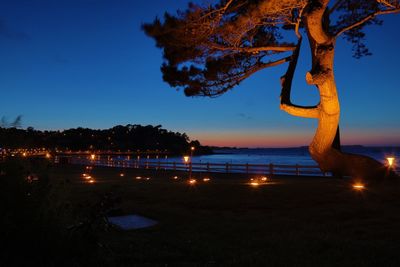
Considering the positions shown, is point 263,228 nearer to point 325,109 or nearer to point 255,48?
point 325,109

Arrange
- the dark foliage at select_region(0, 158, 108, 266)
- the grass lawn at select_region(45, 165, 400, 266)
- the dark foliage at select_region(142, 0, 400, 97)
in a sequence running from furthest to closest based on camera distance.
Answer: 1. the dark foliage at select_region(142, 0, 400, 97)
2. the grass lawn at select_region(45, 165, 400, 266)
3. the dark foliage at select_region(0, 158, 108, 266)

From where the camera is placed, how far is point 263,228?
26.1 feet

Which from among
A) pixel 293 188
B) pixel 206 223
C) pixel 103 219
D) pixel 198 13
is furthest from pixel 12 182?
pixel 293 188

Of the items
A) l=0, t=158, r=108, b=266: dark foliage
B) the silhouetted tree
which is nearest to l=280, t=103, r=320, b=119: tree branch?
the silhouetted tree

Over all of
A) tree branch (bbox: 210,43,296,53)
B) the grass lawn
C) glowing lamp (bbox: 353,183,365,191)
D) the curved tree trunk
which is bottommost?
the grass lawn

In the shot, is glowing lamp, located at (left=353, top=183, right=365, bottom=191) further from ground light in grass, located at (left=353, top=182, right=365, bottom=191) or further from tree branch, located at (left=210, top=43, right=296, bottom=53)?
tree branch, located at (left=210, top=43, right=296, bottom=53)

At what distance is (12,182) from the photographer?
164 inches

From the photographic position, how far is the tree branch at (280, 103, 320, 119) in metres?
12.6

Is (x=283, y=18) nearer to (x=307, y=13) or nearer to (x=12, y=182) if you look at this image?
(x=307, y=13)

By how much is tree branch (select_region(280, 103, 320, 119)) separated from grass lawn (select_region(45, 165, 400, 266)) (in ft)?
7.73

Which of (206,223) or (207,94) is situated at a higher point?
(207,94)

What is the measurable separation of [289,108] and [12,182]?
9.97 metres

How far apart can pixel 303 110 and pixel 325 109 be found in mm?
714

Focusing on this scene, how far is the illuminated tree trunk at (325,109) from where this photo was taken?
38.3ft
